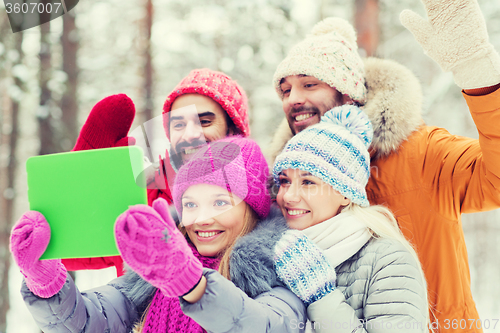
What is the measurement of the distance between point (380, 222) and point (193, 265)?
3.51 feet

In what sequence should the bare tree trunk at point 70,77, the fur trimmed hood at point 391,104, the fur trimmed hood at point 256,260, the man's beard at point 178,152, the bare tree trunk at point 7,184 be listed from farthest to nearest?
the bare tree trunk at point 7,184 < the bare tree trunk at point 70,77 < the fur trimmed hood at point 391,104 < the man's beard at point 178,152 < the fur trimmed hood at point 256,260

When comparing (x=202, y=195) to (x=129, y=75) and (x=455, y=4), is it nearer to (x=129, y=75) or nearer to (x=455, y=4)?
(x=455, y=4)

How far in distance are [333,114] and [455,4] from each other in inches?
29.2

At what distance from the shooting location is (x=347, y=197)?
174cm

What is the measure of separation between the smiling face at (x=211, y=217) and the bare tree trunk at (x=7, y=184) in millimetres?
5566

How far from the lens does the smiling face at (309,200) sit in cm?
175

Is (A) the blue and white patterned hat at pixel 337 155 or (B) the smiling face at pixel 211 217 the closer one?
(B) the smiling face at pixel 211 217

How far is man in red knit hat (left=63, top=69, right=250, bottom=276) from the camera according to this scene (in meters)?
1.82

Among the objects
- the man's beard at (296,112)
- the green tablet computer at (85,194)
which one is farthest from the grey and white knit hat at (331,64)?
the green tablet computer at (85,194)

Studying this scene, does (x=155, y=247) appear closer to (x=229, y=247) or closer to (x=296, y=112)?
(x=229, y=247)

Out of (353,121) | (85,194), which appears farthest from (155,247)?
(353,121)

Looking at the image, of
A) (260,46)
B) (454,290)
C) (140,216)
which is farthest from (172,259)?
(260,46)

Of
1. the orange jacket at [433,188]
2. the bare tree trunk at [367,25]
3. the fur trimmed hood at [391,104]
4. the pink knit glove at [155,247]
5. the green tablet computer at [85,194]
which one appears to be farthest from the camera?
the bare tree trunk at [367,25]

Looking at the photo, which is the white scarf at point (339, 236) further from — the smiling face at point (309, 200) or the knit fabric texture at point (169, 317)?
the knit fabric texture at point (169, 317)
